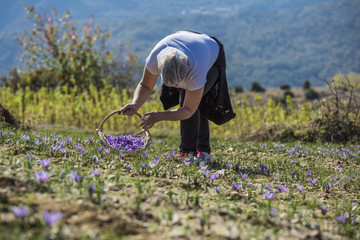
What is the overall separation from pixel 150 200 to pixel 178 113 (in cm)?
107

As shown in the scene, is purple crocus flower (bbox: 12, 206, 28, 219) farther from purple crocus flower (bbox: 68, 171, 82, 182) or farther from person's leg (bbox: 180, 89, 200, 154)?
person's leg (bbox: 180, 89, 200, 154)

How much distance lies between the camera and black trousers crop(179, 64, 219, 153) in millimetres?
3791

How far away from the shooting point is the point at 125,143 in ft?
12.8

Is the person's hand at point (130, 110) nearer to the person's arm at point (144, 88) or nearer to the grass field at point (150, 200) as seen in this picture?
the person's arm at point (144, 88)

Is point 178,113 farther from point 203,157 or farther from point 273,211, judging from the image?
point 273,211

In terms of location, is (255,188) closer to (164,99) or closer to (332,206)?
(332,206)

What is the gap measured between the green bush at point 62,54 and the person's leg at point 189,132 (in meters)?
10.5

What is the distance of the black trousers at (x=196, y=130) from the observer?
379 centimetres

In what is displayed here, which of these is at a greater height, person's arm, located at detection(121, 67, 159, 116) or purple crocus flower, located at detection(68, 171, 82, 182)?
person's arm, located at detection(121, 67, 159, 116)

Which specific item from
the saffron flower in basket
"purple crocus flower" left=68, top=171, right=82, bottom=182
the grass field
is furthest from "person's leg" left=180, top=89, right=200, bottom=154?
"purple crocus flower" left=68, top=171, right=82, bottom=182

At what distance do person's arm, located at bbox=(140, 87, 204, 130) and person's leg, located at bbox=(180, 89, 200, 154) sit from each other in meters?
0.56

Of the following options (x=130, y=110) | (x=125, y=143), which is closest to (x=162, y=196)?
(x=130, y=110)

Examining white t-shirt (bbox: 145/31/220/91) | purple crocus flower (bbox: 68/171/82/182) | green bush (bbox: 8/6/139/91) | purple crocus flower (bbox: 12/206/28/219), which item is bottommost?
purple crocus flower (bbox: 68/171/82/182)

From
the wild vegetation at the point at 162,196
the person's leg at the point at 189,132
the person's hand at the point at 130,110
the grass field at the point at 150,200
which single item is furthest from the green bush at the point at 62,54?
the grass field at the point at 150,200
